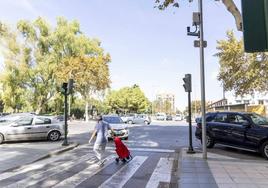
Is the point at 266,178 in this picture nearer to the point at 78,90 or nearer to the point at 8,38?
the point at 8,38

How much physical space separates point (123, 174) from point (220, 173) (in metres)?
2.52

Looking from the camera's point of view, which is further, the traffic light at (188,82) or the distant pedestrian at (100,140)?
the traffic light at (188,82)

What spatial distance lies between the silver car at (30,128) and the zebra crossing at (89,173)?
6072 mm

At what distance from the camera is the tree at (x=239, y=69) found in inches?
1186

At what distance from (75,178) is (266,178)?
15.1 feet

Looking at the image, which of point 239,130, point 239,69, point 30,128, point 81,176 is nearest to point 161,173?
point 81,176

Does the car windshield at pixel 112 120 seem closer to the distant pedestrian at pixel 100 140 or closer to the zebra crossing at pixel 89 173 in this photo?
the zebra crossing at pixel 89 173

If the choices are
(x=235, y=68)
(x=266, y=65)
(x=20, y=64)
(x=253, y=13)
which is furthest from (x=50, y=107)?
(x=253, y=13)

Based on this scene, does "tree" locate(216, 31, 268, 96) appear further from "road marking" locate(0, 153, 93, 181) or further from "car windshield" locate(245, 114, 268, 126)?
"road marking" locate(0, 153, 93, 181)

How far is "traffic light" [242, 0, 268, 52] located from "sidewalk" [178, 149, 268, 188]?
6.00 meters

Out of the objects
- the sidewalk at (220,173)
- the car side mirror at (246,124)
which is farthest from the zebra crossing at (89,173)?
the car side mirror at (246,124)

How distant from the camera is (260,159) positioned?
13.4 metres

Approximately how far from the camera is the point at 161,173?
33.7 ft

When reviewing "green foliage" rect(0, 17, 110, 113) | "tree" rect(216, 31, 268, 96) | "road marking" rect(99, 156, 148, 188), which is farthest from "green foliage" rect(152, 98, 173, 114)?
"road marking" rect(99, 156, 148, 188)
